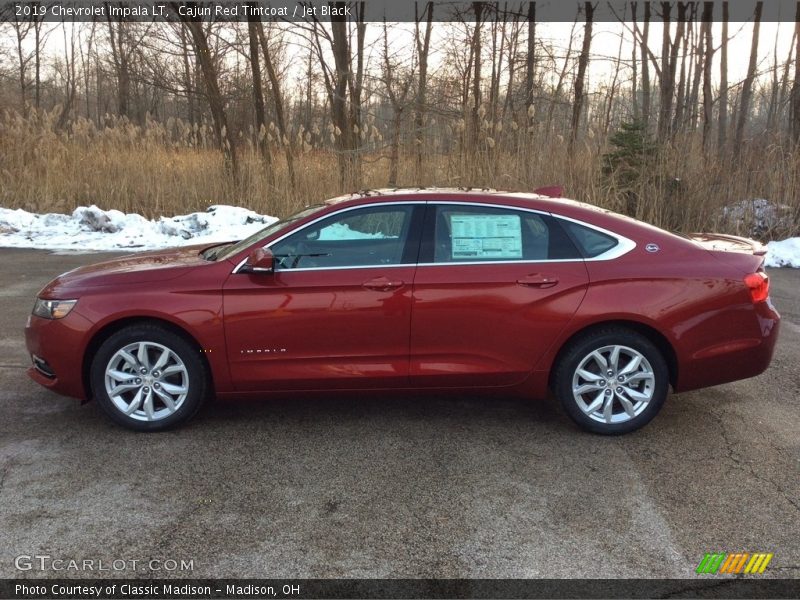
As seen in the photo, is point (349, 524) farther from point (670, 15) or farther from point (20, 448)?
point (670, 15)

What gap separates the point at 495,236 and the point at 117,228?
10.2 metres

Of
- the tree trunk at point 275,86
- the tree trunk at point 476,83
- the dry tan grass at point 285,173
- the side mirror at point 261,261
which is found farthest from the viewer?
the tree trunk at point 275,86

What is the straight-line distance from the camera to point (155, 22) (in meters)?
15.4

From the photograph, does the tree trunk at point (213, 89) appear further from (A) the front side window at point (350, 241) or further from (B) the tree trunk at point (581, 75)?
(A) the front side window at point (350, 241)

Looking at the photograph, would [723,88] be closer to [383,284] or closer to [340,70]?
[340,70]

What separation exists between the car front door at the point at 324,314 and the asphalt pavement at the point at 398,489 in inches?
12.3

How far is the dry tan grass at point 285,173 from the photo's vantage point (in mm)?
10695

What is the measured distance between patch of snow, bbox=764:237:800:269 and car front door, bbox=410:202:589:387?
7.27 m

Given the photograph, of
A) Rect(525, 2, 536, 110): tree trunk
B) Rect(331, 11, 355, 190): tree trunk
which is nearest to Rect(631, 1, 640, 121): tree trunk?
Rect(525, 2, 536, 110): tree trunk

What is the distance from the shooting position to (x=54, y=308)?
413 cm

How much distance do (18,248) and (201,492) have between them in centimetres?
986

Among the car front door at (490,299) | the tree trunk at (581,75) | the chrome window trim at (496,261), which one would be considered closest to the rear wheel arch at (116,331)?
the chrome window trim at (496,261)

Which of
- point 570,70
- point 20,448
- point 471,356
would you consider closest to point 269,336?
point 471,356

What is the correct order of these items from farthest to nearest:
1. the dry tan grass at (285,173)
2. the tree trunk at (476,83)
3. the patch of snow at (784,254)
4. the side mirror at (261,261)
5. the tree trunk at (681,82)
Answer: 1. the tree trunk at (476,83)
2. the tree trunk at (681,82)
3. the dry tan grass at (285,173)
4. the patch of snow at (784,254)
5. the side mirror at (261,261)
